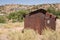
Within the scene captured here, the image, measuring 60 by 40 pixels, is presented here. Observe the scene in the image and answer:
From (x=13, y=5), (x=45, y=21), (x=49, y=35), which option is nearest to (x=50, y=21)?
(x=45, y=21)

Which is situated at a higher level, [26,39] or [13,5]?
[26,39]

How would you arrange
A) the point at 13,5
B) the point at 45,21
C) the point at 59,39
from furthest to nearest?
the point at 13,5, the point at 45,21, the point at 59,39

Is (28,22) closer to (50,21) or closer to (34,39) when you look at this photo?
(50,21)

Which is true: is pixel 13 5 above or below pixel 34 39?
below

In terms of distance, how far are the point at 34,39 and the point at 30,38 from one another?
1.11ft

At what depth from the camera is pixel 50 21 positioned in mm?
33406

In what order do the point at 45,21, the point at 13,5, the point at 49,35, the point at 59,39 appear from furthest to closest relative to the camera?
the point at 13,5 < the point at 45,21 < the point at 49,35 < the point at 59,39

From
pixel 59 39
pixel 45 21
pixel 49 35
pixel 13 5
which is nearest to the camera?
pixel 59 39

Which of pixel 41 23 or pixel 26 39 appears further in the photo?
pixel 41 23

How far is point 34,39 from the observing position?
16312 mm

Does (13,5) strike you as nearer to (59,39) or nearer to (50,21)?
(50,21)

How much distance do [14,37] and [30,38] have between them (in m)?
1.04

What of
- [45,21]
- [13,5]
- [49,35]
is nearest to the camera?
[49,35]

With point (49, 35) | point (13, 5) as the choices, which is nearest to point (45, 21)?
point (49, 35)
